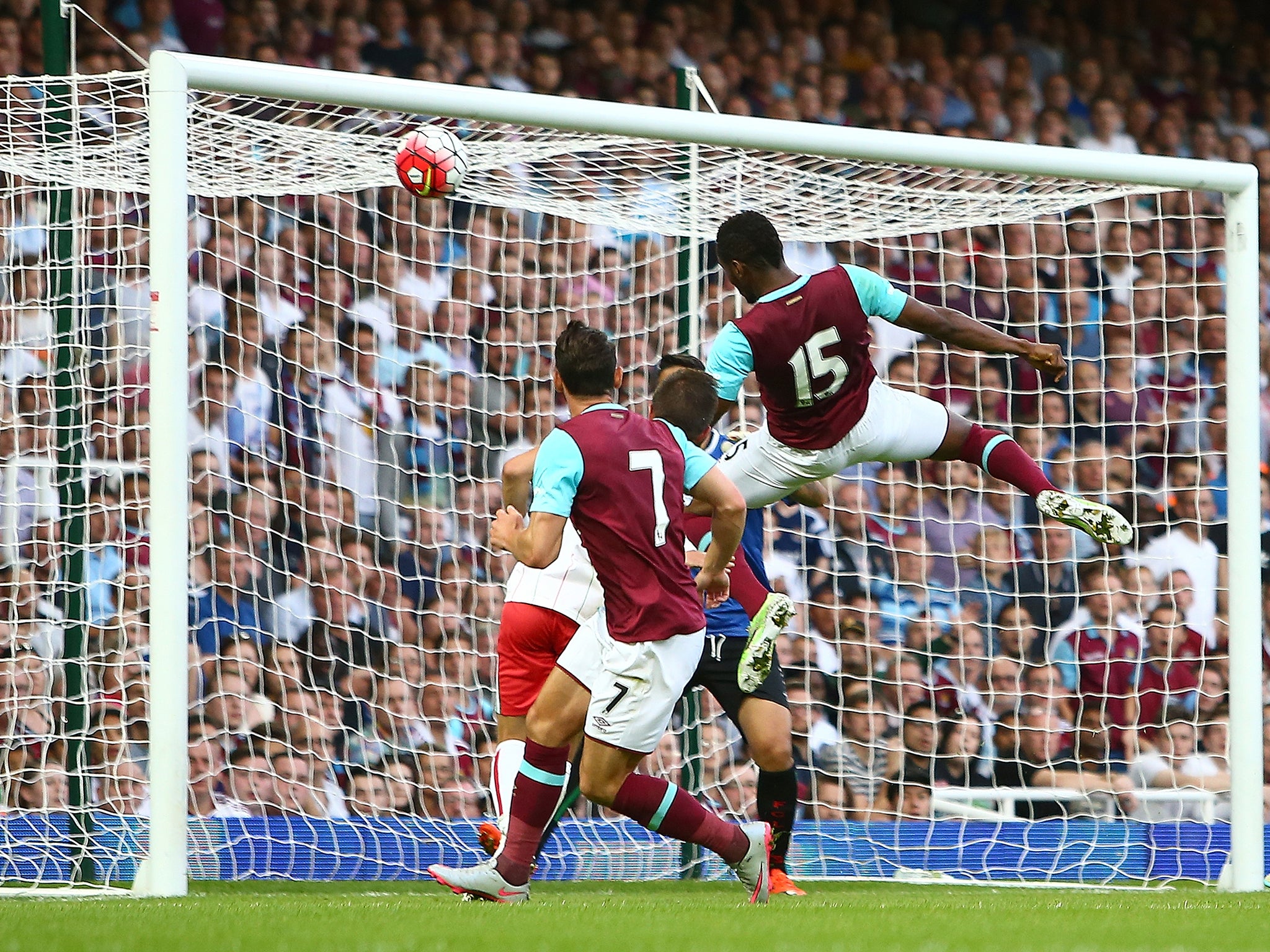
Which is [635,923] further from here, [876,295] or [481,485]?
[481,485]

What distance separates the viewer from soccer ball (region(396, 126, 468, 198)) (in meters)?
5.98

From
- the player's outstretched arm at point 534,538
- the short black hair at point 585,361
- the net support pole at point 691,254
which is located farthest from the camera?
the net support pole at point 691,254

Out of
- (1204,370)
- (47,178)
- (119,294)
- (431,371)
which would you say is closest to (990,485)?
(1204,370)

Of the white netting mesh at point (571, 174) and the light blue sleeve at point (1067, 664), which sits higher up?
the white netting mesh at point (571, 174)

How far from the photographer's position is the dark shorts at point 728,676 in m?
6.37

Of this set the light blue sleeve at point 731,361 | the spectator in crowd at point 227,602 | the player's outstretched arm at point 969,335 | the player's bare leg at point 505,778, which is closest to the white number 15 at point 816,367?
the light blue sleeve at point 731,361

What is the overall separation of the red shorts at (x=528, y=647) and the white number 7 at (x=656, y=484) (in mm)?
1217

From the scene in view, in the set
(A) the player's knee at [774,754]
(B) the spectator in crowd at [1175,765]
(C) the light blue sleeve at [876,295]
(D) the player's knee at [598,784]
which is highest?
(C) the light blue sleeve at [876,295]

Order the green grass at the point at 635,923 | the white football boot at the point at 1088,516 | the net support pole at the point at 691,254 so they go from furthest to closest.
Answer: the net support pole at the point at 691,254, the white football boot at the point at 1088,516, the green grass at the point at 635,923

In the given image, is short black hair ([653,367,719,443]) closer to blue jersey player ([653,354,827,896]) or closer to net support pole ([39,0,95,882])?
blue jersey player ([653,354,827,896])

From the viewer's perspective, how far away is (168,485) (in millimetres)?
5438

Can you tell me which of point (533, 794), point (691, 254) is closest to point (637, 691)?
point (533, 794)

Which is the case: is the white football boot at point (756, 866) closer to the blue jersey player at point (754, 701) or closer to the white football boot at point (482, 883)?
the white football boot at point (482, 883)

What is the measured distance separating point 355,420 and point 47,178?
2.17 metres
